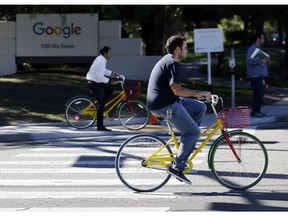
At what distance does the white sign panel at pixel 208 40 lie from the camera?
56.4 feet

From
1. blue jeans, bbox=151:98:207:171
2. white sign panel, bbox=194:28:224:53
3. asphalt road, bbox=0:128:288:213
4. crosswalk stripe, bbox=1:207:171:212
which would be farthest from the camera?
white sign panel, bbox=194:28:224:53

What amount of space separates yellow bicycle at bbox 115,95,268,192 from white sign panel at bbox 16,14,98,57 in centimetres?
1571

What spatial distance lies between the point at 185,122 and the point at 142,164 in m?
0.77

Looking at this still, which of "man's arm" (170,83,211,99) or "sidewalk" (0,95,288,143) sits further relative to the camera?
"sidewalk" (0,95,288,143)

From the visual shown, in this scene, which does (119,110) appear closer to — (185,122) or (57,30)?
(185,122)

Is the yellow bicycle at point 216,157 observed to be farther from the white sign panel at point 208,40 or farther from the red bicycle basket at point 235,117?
the white sign panel at point 208,40

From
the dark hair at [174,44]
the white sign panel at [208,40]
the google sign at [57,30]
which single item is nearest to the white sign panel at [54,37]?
the google sign at [57,30]

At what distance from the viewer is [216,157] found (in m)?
7.50

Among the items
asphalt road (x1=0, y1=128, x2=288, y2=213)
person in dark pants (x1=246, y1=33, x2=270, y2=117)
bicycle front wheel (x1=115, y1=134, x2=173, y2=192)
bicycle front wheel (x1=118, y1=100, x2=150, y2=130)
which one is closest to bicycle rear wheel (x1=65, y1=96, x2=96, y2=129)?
bicycle front wheel (x1=118, y1=100, x2=150, y2=130)

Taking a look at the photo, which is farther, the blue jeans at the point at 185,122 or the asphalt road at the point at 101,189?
the blue jeans at the point at 185,122

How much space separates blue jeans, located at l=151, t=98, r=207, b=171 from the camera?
7.20 meters

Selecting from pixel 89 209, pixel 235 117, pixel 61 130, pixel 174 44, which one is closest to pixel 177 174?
pixel 235 117

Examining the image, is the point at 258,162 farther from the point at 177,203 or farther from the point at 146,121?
the point at 146,121

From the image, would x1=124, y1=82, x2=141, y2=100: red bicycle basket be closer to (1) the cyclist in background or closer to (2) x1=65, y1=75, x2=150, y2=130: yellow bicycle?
(2) x1=65, y1=75, x2=150, y2=130: yellow bicycle
